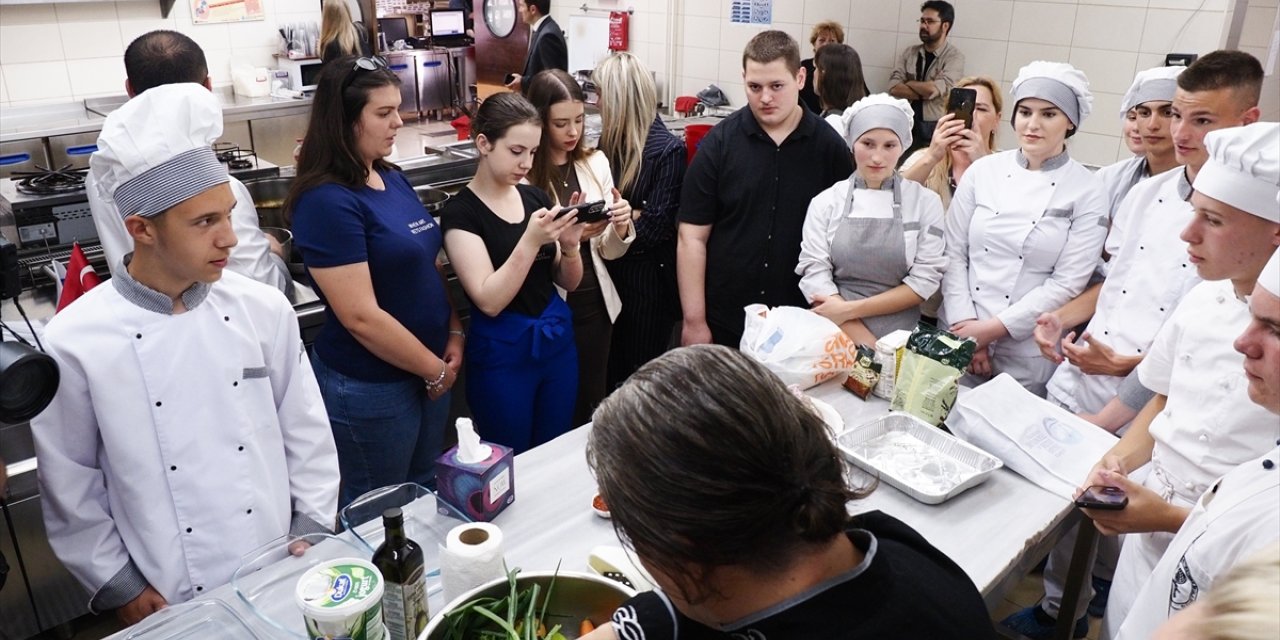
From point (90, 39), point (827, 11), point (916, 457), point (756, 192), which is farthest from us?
point (827, 11)

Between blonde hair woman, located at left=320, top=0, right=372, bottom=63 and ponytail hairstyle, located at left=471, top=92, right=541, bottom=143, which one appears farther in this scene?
blonde hair woman, located at left=320, top=0, right=372, bottom=63

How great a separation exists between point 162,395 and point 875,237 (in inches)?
75.8

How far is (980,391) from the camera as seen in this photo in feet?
6.74

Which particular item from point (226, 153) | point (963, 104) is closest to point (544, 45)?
point (226, 153)

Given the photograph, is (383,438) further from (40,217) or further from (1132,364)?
(1132,364)

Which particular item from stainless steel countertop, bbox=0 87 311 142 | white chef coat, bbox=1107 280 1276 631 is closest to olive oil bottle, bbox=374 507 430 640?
white chef coat, bbox=1107 280 1276 631

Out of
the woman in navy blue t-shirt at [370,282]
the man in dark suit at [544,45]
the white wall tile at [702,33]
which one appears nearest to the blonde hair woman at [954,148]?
the woman in navy blue t-shirt at [370,282]

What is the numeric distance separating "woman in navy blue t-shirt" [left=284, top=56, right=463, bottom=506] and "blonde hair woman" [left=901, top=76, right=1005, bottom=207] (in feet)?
5.35

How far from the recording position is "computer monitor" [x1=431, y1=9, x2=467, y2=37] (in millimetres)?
6742

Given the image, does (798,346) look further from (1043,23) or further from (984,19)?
(984,19)

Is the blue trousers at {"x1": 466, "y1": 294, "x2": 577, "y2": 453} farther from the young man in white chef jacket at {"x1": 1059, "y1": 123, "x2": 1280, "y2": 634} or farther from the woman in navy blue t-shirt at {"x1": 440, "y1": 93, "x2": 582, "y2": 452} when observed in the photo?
the young man in white chef jacket at {"x1": 1059, "y1": 123, "x2": 1280, "y2": 634}

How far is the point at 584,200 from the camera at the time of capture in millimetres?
2811

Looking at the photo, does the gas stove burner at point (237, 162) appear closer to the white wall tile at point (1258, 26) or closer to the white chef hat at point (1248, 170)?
the white chef hat at point (1248, 170)

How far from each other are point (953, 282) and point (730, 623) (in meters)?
2.01
